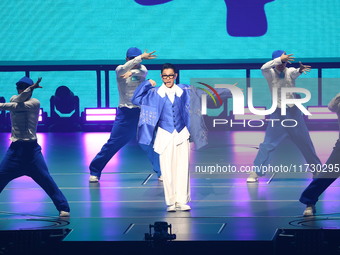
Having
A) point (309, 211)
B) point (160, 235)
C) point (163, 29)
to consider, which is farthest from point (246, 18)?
point (160, 235)

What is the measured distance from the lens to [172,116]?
36.2 feet

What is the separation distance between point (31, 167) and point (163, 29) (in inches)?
574

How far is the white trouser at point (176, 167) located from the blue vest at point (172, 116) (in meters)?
0.17

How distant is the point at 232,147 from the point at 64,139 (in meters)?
4.69

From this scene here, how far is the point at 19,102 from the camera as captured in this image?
1065 cm

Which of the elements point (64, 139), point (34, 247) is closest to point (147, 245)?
point (34, 247)

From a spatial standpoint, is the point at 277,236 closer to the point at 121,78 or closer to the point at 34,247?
the point at 34,247

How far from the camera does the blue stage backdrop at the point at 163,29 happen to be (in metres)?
24.3

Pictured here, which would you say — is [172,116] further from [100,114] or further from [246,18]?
[246,18]

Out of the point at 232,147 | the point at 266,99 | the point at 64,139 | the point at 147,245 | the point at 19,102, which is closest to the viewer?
the point at 147,245

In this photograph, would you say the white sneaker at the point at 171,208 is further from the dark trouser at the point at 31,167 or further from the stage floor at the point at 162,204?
the dark trouser at the point at 31,167

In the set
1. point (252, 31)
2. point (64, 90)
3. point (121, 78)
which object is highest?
point (252, 31)

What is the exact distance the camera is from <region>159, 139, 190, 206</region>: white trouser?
36.1ft

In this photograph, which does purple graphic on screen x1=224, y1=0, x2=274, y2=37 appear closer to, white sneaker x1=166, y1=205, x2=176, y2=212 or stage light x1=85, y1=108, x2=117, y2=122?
stage light x1=85, y1=108, x2=117, y2=122
